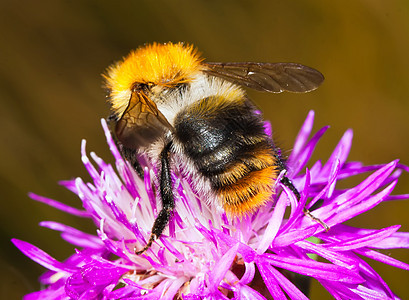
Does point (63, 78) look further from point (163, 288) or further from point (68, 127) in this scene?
point (163, 288)

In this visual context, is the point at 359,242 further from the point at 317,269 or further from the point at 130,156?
the point at 130,156

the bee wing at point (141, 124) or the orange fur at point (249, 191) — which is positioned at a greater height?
the bee wing at point (141, 124)

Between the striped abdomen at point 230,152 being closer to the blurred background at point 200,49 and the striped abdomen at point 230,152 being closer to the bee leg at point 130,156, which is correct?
the bee leg at point 130,156

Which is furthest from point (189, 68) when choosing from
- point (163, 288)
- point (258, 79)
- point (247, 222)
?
point (163, 288)

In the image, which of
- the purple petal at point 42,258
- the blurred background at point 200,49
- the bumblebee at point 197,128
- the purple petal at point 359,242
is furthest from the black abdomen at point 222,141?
the blurred background at point 200,49

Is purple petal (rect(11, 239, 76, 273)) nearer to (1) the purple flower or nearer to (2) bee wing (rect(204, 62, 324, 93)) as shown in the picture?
(1) the purple flower

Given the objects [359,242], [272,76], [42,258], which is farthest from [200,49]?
[359,242]
